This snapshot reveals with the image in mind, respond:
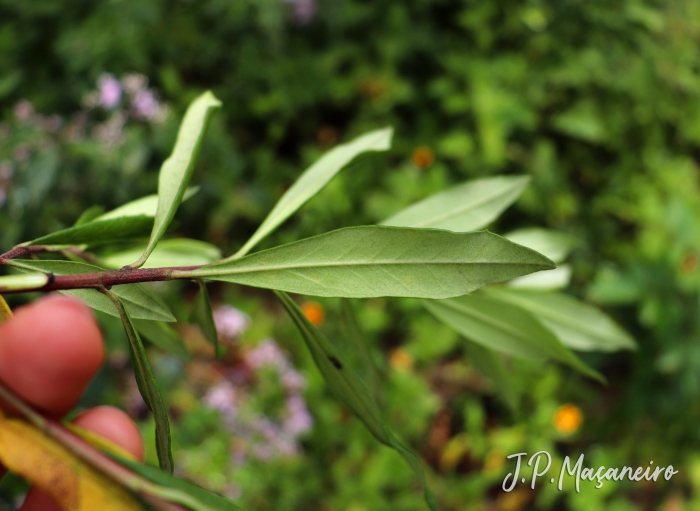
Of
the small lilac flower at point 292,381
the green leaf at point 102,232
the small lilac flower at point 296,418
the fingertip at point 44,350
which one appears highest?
the green leaf at point 102,232

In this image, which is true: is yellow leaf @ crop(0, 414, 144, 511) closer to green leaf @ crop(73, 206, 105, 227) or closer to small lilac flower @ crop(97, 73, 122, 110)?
green leaf @ crop(73, 206, 105, 227)

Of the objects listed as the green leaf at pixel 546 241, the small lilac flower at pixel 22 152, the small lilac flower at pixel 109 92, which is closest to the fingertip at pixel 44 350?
the green leaf at pixel 546 241

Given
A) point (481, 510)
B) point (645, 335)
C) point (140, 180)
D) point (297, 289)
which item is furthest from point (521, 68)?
point (297, 289)

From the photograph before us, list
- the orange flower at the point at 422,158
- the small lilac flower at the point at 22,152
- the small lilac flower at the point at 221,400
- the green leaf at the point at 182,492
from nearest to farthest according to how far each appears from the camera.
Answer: the green leaf at the point at 182,492 < the small lilac flower at the point at 22,152 < the small lilac flower at the point at 221,400 < the orange flower at the point at 422,158

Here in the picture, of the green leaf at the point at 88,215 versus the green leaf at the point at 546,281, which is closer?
the green leaf at the point at 88,215

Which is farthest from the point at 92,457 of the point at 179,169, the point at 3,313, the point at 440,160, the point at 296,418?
the point at 440,160

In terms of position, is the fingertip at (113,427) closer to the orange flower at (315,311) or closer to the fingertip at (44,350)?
the fingertip at (44,350)
